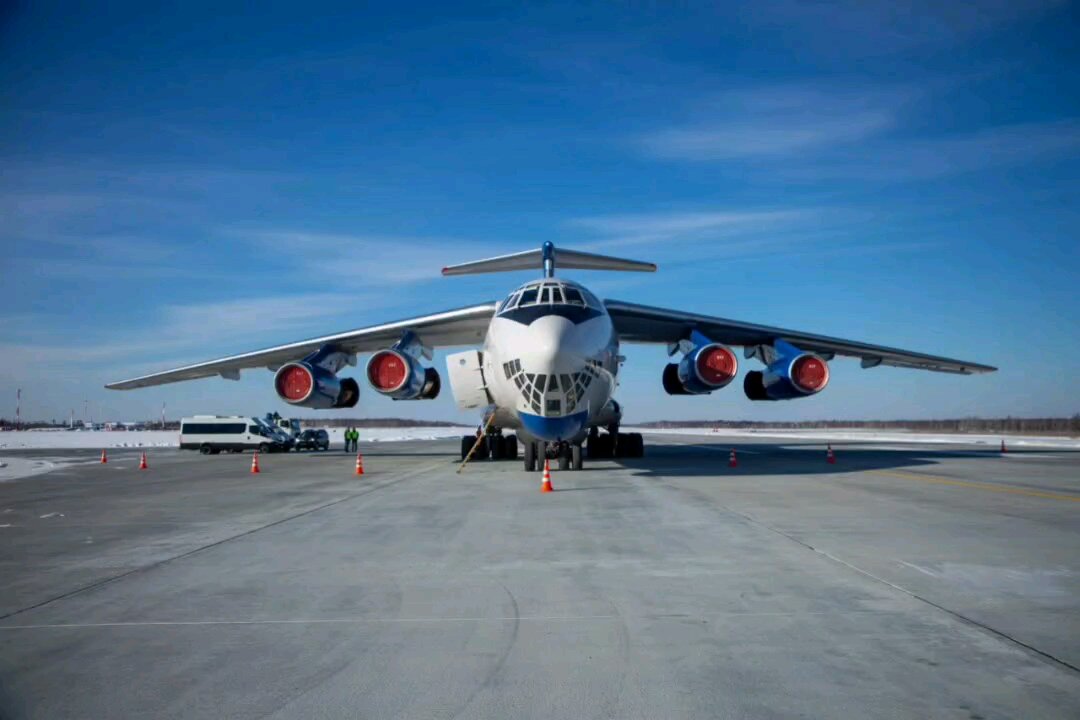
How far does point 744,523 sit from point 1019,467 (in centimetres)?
1295

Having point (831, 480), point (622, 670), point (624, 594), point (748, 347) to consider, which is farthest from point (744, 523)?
point (748, 347)

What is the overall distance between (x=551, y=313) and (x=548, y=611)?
956cm

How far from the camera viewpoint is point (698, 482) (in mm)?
14492

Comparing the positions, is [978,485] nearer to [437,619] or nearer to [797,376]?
[797,376]

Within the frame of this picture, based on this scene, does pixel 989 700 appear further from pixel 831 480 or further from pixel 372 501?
pixel 831 480

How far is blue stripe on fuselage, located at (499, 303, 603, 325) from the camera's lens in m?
14.2

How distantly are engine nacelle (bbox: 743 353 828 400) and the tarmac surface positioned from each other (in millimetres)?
7786

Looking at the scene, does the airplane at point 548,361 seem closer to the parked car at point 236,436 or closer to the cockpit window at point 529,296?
the cockpit window at point 529,296

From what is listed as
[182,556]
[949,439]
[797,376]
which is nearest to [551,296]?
[797,376]

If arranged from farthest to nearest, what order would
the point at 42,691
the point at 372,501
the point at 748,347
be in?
the point at 748,347 → the point at 372,501 → the point at 42,691

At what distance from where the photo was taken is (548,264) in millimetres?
20141

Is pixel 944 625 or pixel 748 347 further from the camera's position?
pixel 748 347

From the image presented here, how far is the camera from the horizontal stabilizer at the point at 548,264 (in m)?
20.4

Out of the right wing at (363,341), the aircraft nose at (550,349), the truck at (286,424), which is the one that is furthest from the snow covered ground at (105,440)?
the aircraft nose at (550,349)
